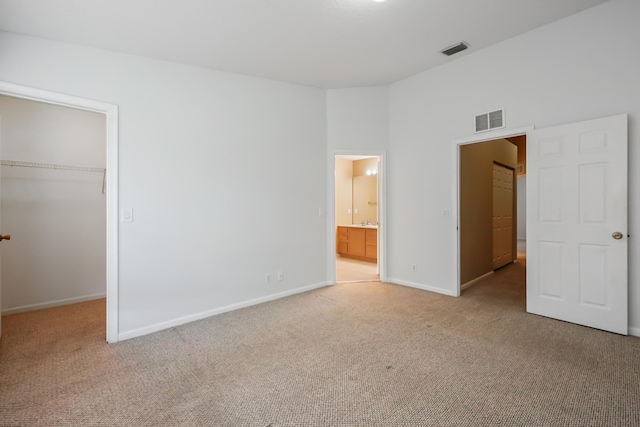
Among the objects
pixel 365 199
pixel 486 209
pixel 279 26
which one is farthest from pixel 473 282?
pixel 279 26

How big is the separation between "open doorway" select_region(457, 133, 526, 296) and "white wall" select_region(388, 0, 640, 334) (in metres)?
0.29

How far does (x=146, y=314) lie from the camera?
305 cm

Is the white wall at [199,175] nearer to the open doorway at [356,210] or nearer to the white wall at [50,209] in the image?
the white wall at [50,209]

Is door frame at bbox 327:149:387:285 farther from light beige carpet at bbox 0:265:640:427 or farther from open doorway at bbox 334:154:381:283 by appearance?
open doorway at bbox 334:154:381:283

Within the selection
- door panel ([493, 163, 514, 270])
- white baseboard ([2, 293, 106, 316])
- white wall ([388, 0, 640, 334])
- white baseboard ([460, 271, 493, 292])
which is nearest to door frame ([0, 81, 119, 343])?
white baseboard ([2, 293, 106, 316])

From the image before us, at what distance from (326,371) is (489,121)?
334 cm

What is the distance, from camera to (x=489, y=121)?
3.63 m

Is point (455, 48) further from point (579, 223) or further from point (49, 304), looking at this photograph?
point (49, 304)

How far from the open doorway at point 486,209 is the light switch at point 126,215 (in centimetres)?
389

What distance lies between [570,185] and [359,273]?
11.1ft

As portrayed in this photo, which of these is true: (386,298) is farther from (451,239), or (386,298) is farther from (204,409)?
(204,409)

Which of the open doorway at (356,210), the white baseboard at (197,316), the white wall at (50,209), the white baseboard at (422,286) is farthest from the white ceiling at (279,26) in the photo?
the open doorway at (356,210)

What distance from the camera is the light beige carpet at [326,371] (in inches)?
70.4

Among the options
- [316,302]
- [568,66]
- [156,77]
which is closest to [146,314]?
[316,302]
